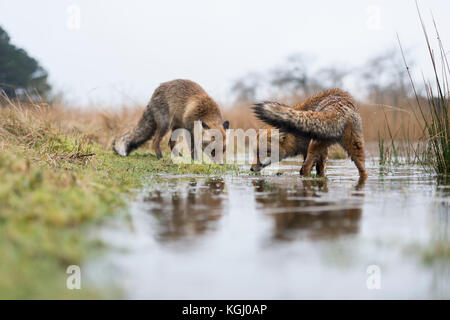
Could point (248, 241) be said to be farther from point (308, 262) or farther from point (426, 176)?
point (426, 176)

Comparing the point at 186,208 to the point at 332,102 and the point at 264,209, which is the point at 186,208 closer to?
the point at 264,209

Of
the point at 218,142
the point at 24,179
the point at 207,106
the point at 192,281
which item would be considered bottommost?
the point at 192,281

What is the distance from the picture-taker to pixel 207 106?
11156 mm

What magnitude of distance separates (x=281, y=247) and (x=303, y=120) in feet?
11.6

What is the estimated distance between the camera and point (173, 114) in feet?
36.0

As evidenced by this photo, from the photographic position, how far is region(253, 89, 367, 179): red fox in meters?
6.17

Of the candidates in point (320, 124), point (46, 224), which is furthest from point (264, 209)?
point (320, 124)

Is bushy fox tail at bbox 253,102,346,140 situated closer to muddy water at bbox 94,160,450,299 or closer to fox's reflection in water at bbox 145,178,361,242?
fox's reflection in water at bbox 145,178,361,242

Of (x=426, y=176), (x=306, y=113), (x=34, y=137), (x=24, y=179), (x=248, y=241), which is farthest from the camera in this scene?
(x=34, y=137)

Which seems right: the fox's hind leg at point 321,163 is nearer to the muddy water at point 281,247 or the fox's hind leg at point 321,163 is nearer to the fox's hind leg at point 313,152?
the fox's hind leg at point 313,152

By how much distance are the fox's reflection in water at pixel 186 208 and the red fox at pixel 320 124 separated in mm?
1184

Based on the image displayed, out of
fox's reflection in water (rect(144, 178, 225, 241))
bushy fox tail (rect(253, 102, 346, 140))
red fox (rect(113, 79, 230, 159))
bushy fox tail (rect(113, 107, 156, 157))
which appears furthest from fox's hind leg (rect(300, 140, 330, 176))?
bushy fox tail (rect(113, 107, 156, 157))
